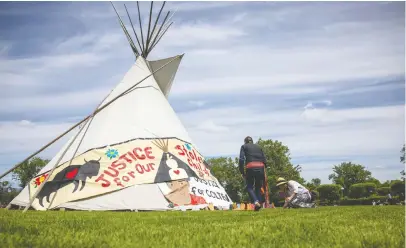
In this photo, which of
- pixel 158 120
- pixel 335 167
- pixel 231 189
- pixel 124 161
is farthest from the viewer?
pixel 335 167

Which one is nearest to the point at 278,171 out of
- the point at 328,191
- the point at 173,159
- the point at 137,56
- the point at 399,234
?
the point at 328,191

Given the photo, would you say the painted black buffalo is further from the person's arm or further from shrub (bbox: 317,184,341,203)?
shrub (bbox: 317,184,341,203)

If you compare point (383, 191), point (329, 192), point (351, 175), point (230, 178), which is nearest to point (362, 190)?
point (383, 191)

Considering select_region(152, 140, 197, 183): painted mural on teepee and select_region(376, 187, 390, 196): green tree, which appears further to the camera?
select_region(376, 187, 390, 196): green tree

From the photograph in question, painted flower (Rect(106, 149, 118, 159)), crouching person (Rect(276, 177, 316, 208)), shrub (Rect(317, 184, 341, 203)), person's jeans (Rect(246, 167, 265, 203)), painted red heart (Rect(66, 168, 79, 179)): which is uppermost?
painted flower (Rect(106, 149, 118, 159))

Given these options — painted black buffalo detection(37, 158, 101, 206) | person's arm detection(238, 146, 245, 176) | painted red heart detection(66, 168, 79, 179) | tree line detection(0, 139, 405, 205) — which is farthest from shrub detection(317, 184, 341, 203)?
person's arm detection(238, 146, 245, 176)

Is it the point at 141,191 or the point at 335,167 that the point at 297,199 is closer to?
the point at 141,191

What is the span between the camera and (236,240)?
3012 mm

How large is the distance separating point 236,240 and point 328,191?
42.6m

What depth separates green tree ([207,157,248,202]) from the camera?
5634cm

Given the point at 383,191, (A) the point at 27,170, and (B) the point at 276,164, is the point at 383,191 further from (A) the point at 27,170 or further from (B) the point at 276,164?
(A) the point at 27,170

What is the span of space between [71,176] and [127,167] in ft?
6.21

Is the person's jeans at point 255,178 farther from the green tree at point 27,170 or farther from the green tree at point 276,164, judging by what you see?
the green tree at point 27,170

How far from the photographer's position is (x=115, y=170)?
1250cm
